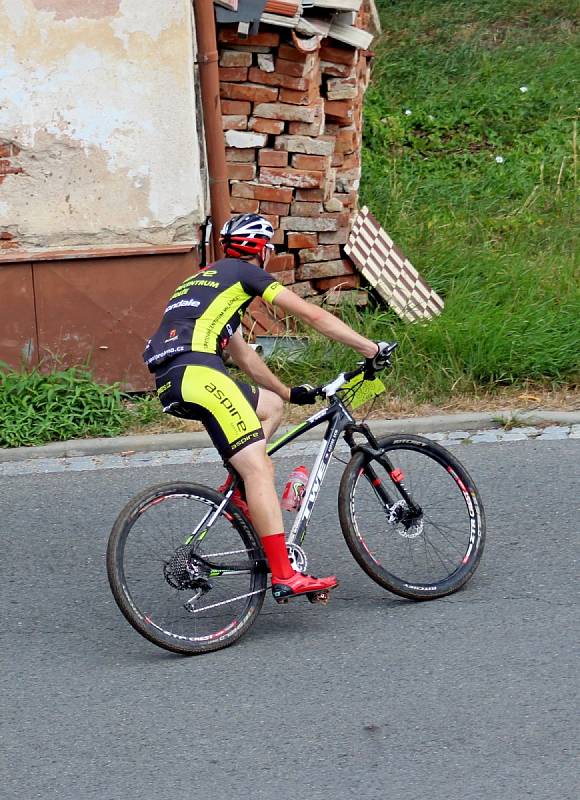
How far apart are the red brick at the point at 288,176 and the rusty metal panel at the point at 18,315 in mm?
1955

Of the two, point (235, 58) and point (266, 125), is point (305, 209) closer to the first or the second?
point (266, 125)

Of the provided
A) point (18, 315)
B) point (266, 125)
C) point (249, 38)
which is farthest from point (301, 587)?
point (249, 38)

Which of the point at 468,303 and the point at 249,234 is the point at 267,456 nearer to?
the point at 249,234

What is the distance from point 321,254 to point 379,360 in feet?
13.6

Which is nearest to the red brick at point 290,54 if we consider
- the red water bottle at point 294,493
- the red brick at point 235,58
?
the red brick at point 235,58

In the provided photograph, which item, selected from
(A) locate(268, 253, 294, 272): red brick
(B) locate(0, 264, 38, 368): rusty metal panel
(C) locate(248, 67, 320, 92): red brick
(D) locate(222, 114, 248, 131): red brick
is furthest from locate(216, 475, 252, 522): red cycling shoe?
(C) locate(248, 67, 320, 92): red brick

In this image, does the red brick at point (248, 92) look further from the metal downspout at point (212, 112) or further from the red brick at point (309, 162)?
the red brick at point (309, 162)

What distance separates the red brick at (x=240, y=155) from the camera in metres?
8.80

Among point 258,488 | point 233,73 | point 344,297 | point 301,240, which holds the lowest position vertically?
point 258,488

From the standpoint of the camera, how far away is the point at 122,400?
315 inches

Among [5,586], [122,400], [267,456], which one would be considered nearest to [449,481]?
[267,456]

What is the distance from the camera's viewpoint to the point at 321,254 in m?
9.02

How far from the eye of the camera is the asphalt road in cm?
405

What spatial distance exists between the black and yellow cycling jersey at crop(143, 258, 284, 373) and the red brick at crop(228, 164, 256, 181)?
4.01m
